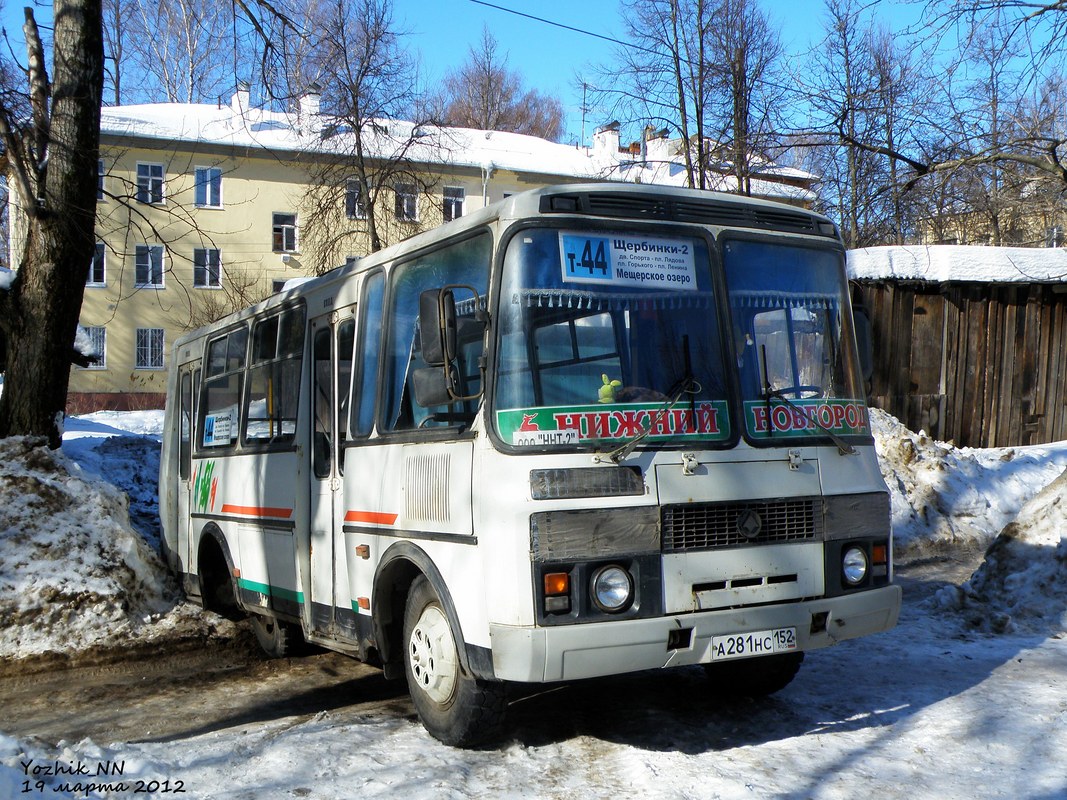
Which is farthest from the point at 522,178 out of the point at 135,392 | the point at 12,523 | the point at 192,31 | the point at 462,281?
the point at 462,281

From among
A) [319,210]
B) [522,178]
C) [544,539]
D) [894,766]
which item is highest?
[522,178]

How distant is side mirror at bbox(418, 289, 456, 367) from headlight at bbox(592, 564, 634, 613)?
4.04 feet

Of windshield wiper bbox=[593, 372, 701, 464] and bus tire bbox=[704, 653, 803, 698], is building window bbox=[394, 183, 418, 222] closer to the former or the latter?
bus tire bbox=[704, 653, 803, 698]

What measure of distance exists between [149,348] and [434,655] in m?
35.8

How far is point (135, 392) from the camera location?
125 ft

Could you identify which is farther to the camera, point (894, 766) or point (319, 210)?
point (319, 210)

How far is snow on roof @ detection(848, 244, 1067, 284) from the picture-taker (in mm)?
17250

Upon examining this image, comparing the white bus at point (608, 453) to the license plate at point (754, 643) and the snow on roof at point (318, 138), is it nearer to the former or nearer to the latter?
the license plate at point (754, 643)

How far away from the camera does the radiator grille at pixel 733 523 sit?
17.2 feet

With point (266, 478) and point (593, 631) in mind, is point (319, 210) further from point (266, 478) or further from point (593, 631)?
point (593, 631)

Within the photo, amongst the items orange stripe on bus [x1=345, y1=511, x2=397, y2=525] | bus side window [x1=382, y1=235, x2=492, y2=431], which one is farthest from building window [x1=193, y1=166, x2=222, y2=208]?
bus side window [x1=382, y1=235, x2=492, y2=431]

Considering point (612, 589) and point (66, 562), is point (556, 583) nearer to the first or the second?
point (612, 589)

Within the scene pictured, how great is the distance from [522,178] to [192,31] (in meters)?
13.2

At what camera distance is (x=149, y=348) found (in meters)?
38.9
